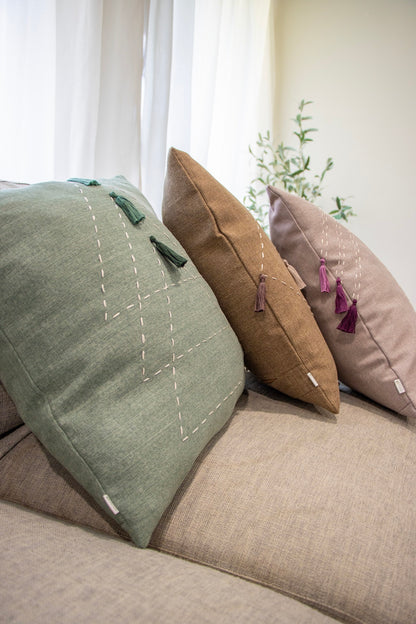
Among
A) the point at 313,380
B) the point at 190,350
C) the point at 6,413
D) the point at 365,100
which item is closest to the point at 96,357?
the point at 190,350

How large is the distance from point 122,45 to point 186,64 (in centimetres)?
37

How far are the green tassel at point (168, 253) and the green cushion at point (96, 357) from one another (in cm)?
5

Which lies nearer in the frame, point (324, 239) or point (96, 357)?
point (96, 357)

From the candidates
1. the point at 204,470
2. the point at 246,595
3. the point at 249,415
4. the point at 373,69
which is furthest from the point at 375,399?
the point at 373,69

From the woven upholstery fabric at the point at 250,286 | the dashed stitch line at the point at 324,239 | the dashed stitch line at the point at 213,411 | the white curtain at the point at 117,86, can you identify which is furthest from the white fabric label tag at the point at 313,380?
the white curtain at the point at 117,86

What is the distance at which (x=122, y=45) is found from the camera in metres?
1.50

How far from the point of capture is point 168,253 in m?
0.69

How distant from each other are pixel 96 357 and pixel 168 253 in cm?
21

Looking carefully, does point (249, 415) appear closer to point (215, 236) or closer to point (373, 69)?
point (215, 236)

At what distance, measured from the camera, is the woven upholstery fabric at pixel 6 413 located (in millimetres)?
725

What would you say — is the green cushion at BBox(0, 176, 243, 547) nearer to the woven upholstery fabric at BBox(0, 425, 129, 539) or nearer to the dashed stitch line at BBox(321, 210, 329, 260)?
the woven upholstery fabric at BBox(0, 425, 129, 539)

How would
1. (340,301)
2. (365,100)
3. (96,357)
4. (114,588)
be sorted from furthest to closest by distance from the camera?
(365,100) → (340,301) → (96,357) → (114,588)

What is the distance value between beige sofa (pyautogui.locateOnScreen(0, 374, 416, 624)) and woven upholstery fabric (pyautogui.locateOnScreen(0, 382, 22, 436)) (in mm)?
17

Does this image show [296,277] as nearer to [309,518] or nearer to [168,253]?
[168,253]
